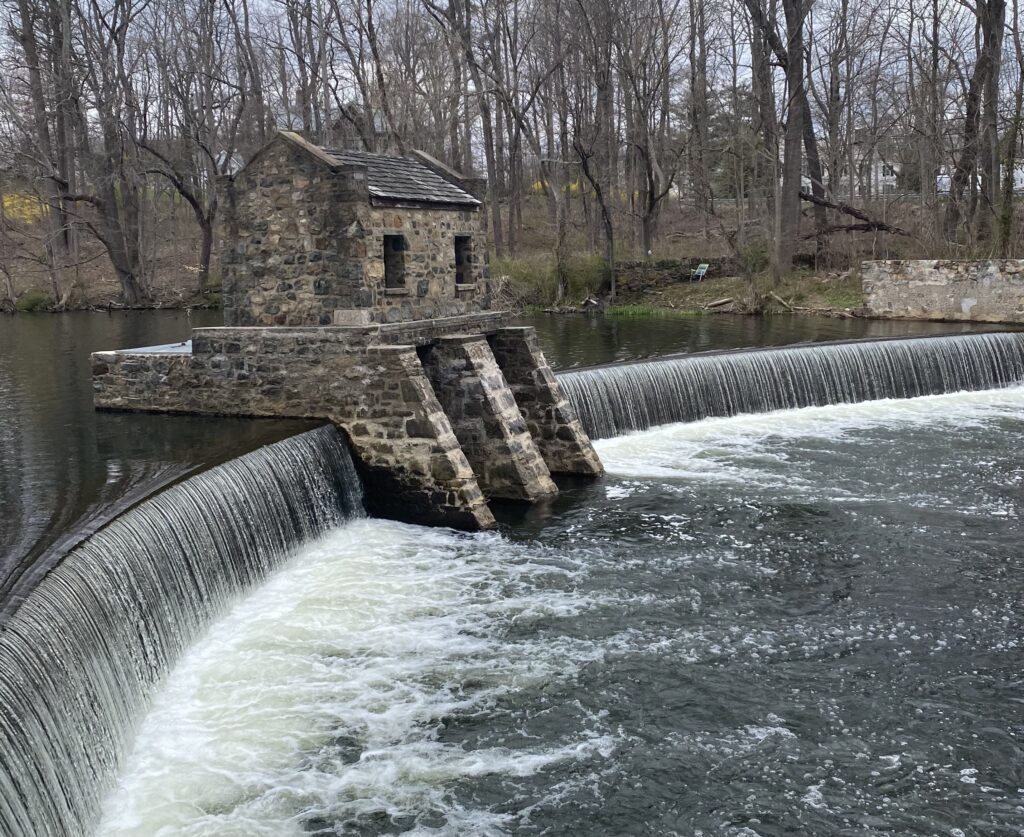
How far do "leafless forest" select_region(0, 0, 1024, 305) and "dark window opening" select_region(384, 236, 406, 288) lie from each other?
16.8m

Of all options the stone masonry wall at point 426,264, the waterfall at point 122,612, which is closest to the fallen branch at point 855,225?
the stone masonry wall at point 426,264

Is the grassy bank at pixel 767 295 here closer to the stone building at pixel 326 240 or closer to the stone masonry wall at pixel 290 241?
Answer: the stone building at pixel 326 240

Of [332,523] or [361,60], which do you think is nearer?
[332,523]

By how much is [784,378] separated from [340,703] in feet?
44.3

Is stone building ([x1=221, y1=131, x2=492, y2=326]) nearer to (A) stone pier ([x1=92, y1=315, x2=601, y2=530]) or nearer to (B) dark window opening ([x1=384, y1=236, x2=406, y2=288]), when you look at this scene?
(B) dark window opening ([x1=384, y1=236, x2=406, y2=288])

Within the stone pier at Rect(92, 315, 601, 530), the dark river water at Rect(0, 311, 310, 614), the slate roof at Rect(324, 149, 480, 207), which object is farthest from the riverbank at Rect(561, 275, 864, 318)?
the dark river water at Rect(0, 311, 310, 614)

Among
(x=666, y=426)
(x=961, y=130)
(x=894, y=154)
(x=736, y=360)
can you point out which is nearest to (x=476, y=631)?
(x=666, y=426)

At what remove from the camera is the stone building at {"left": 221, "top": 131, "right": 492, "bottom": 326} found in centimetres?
1287

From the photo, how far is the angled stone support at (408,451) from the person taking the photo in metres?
12.0

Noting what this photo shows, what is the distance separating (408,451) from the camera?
1220cm

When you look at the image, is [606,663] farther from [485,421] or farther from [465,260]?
[465,260]

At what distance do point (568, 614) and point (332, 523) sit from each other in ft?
12.3

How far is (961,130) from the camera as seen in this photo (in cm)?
3262

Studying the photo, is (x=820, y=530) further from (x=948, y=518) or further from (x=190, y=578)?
(x=190, y=578)
